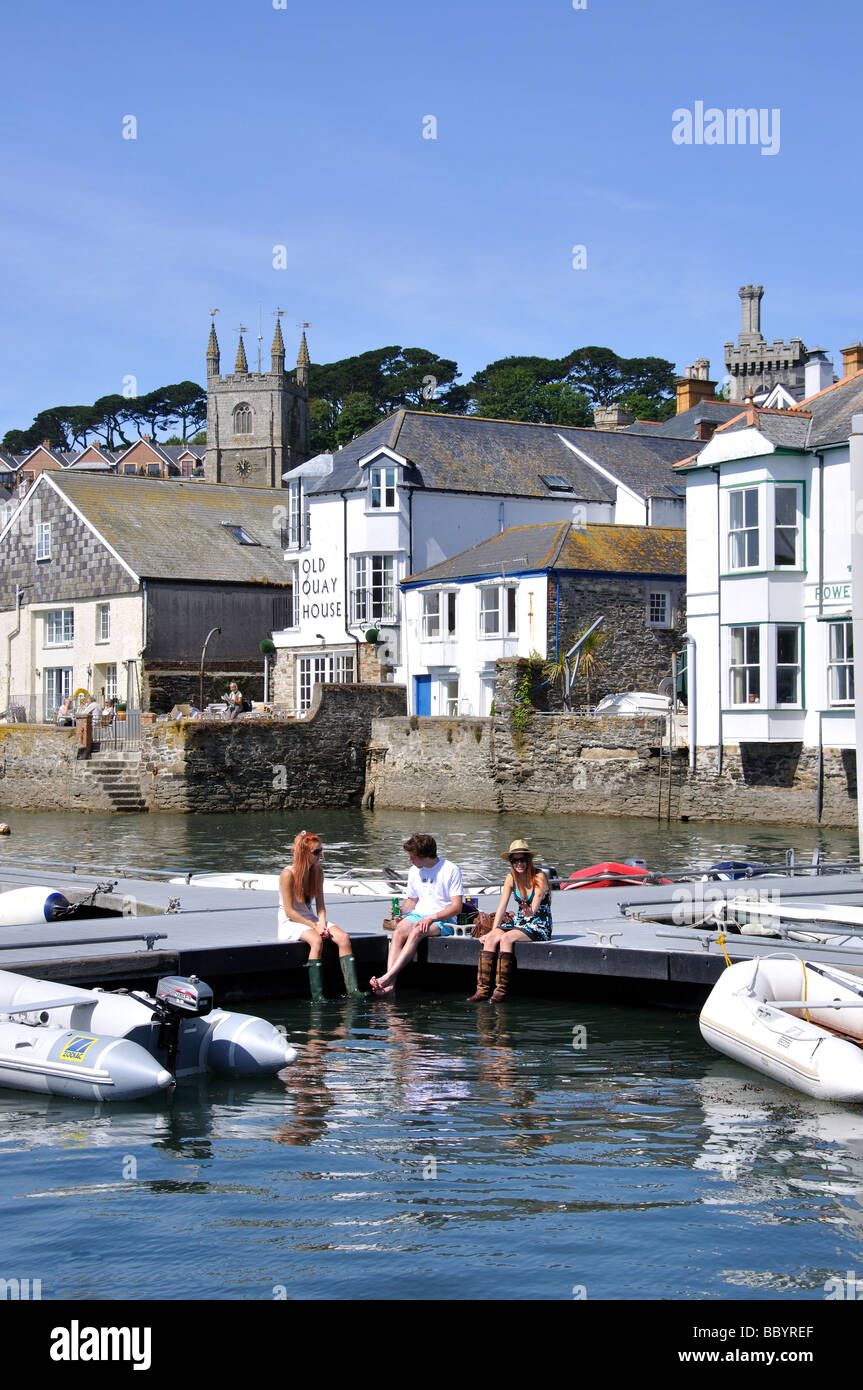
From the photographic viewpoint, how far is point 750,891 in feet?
55.9

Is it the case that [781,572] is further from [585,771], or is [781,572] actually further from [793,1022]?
[793,1022]

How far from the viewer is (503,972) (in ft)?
47.1

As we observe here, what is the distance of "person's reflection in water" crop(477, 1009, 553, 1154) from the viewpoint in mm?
10177

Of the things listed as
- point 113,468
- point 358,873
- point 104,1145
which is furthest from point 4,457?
point 104,1145

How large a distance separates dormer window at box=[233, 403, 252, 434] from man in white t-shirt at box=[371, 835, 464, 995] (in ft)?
329

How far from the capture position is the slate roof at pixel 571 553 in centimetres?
4447

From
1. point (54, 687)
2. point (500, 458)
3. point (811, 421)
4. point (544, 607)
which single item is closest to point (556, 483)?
point (500, 458)

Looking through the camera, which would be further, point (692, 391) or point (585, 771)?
point (692, 391)

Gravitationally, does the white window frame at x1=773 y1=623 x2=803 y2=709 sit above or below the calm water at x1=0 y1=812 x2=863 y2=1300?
above

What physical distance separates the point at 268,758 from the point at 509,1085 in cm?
3354

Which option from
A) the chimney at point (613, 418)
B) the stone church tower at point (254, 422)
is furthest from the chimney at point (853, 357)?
the stone church tower at point (254, 422)

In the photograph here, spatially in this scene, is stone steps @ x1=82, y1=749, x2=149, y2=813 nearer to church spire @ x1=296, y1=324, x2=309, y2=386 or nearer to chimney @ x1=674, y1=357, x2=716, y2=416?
chimney @ x1=674, y1=357, x2=716, y2=416

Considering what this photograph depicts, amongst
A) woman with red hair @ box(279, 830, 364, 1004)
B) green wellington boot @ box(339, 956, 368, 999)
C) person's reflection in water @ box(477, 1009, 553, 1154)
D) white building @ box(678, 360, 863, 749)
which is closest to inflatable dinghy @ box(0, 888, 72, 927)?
woman with red hair @ box(279, 830, 364, 1004)

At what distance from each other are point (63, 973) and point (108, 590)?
42.2m
